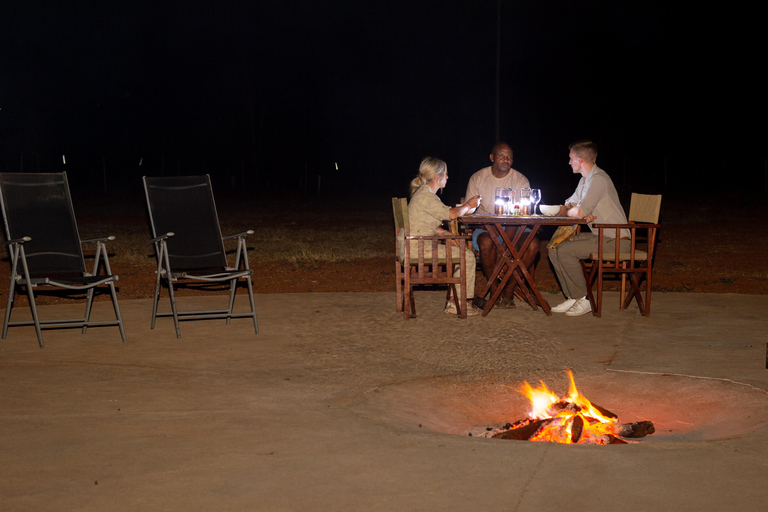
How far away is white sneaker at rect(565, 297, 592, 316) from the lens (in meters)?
6.71

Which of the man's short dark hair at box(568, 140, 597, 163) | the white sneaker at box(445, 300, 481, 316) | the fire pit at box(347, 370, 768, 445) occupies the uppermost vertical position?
the man's short dark hair at box(568, 140, 597, 163)

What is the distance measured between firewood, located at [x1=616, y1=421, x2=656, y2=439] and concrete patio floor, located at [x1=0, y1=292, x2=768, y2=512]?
78 mm

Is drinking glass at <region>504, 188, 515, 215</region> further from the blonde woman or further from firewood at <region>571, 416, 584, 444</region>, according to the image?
firewood at <region>571, 416, 584, 444</region>

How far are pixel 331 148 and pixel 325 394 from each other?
51.8 meters

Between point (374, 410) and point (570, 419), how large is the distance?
95cm

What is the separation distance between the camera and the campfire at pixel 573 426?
12.7 feet

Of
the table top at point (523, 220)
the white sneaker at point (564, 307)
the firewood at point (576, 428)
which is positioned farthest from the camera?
the white sneaker at point (564, 307)

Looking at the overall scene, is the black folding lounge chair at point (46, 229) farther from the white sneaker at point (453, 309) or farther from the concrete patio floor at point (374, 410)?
the white sneaker at point (453, 309)

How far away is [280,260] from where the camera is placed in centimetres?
1139

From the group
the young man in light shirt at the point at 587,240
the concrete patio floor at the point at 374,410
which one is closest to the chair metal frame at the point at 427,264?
the concrete patio floor at the point at 374,410

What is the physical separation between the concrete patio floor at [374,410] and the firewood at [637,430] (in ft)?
0.26

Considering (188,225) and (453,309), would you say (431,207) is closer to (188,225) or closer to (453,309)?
(453,309)

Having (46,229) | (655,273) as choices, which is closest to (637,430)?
(46,229)

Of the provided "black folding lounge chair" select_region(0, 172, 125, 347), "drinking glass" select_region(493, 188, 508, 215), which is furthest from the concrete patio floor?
"drinking glass" select_region(493, 188, 508, 215)
